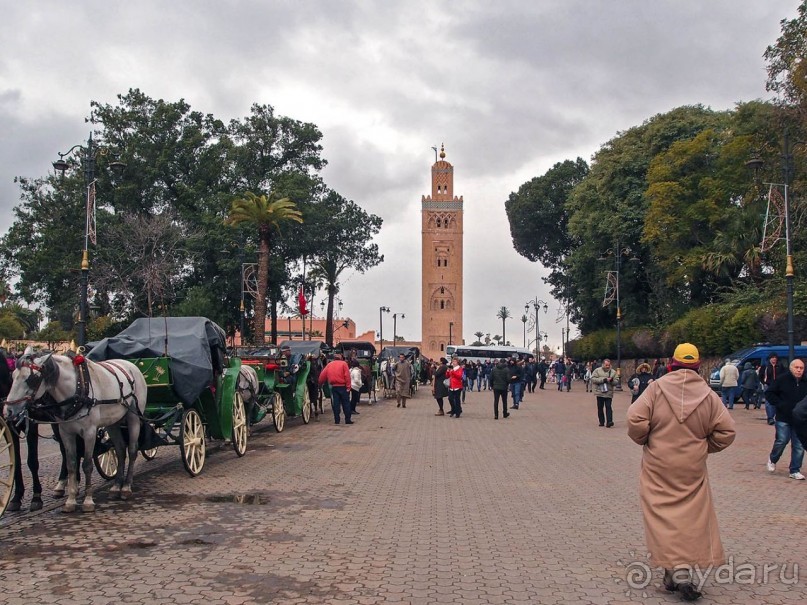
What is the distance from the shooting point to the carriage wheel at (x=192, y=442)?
10.5 meters

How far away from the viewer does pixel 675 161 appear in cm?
4191

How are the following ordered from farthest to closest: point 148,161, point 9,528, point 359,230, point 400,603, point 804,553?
point 359,230 < point 148,161 < point 9,528 < point 804,553 < point 400,603

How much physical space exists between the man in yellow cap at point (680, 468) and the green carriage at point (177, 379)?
20.8 feet

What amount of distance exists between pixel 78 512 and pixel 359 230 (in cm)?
4716

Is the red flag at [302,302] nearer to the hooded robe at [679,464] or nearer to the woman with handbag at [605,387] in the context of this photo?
the woman with handbag at [605,387]

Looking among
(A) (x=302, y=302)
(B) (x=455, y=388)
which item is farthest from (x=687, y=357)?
(A) (x=302, y=302)

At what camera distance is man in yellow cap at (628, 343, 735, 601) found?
214 inches

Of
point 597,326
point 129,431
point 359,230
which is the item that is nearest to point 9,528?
point 129,431

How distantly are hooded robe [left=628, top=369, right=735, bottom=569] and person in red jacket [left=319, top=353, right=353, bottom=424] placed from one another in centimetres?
1380

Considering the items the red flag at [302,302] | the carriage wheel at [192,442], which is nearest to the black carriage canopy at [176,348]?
the carriage wheel at [192,442]

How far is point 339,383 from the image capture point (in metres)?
19.3

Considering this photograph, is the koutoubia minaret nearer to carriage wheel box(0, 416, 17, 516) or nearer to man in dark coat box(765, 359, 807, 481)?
man in dark coat box(765, 359, 807, 481)

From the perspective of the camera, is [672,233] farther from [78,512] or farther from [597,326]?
[78,512]
